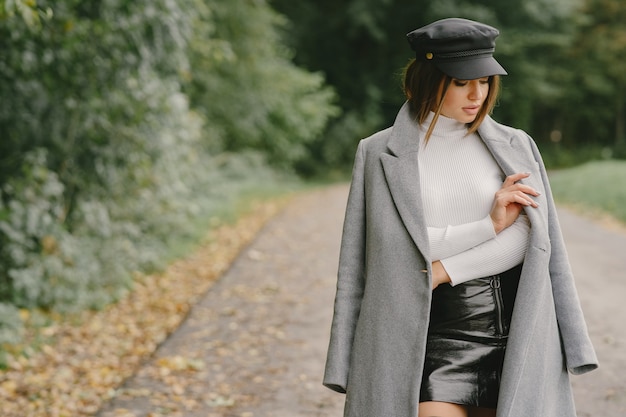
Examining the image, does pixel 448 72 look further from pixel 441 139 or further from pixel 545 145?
pixel 545 145

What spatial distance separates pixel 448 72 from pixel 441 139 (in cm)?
27

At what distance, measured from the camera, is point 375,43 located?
28375 millimetres

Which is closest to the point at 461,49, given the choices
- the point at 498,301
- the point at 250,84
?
the point at 498,301

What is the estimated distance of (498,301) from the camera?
241cm

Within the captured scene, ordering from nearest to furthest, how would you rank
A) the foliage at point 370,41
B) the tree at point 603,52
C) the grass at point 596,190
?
the grass at point 596,190, the foliage at point 370,41, the tree at point 603,52

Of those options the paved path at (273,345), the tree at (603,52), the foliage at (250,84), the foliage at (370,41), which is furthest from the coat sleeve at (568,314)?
the tree at (603,52)

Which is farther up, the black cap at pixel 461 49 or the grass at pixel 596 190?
the grass at pixel 596 190

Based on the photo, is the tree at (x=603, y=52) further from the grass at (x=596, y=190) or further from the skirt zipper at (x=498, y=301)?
the skirt zipper at (x=498, y=301)

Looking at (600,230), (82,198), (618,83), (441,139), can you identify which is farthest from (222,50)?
(618,83)

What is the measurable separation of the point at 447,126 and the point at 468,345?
0.72m

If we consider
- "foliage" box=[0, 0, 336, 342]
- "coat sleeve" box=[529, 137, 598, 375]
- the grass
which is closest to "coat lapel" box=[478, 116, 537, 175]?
"coat sleeve" box=[529, 137, 598, 375]

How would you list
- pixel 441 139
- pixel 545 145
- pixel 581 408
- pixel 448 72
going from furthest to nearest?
pixel 545 145
pixel 581 408
pixel 441 139
pixel 448 72

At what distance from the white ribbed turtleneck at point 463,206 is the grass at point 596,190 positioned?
12119mm

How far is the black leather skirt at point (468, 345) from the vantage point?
238cm
